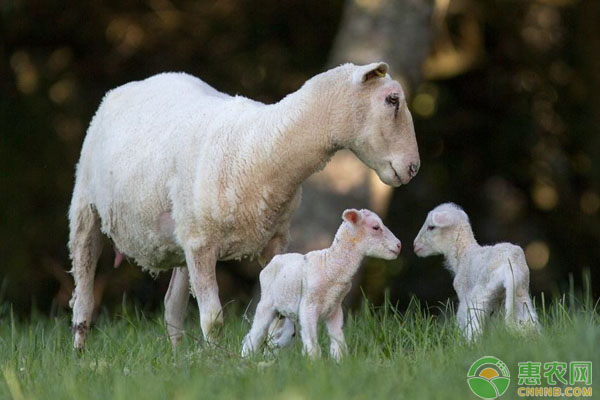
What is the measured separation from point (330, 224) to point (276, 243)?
280cm

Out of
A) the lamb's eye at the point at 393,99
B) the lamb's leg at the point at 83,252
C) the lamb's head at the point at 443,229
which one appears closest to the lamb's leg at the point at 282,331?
the lamb's head at the point at 443,229

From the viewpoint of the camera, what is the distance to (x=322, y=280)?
6.02m

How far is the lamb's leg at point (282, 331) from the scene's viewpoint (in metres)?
6.44

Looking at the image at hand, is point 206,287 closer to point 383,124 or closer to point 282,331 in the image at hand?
point 282,331

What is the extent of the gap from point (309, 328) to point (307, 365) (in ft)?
1.26

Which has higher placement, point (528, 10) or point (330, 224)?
point (528, 10)

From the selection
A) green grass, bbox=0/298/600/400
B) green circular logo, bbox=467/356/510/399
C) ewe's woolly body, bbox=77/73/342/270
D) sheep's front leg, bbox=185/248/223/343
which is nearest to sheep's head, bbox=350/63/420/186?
ewe's woolly body, bbox=77/73/342/270

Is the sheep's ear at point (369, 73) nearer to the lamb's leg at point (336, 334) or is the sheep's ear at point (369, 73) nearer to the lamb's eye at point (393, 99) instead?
the lamb's eye at point (393, 99)

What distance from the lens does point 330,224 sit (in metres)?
9.66

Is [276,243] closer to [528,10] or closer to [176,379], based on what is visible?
[176,379]

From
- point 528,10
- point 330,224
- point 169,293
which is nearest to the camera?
point 169,293

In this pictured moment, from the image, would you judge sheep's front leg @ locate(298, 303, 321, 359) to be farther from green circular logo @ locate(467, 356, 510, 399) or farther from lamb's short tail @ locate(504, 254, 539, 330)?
lamb's short tail @ locate(504, 254, 539, 330)

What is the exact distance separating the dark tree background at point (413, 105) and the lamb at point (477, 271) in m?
5.15

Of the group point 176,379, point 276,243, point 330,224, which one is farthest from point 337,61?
point 176,379
